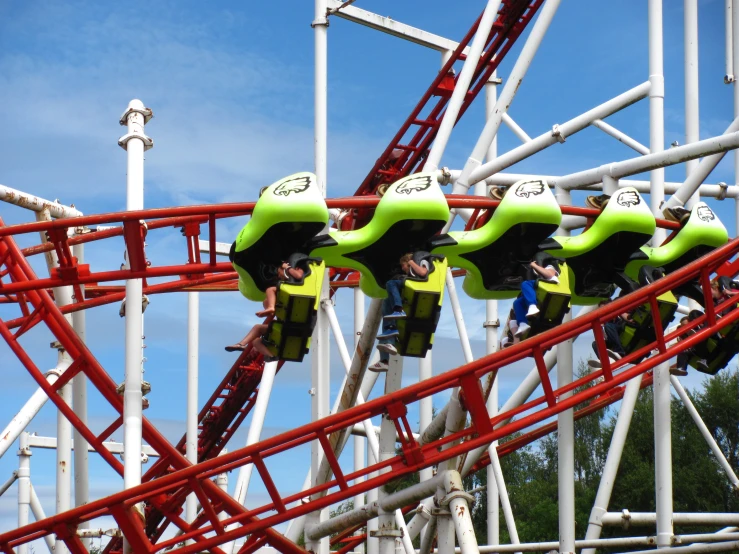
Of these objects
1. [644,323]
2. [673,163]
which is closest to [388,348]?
[644,323]

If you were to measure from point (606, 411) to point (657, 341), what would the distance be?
1509 centimetres

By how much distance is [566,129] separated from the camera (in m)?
6.36

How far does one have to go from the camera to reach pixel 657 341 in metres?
5.68

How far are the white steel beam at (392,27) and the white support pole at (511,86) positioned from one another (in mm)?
Result: 1676

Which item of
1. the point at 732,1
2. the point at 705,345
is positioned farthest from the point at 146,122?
the point at 732,1

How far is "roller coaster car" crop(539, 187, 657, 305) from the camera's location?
19.6 feet

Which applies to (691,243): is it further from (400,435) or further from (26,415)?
(26,415)

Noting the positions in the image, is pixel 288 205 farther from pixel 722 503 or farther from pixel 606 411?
pixel 606 411

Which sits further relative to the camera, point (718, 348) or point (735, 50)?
point (735, 50)

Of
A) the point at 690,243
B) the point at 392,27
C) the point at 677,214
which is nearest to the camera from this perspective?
the point at 690,243

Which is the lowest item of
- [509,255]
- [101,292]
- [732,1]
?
[509,255]

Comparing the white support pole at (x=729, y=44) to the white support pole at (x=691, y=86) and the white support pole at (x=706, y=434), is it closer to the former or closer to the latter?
the white support pole at (x=691, y=86)

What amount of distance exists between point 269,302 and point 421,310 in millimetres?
705

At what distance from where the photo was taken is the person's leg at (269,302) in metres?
5.43
